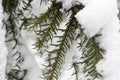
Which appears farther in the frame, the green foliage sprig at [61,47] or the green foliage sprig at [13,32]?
the green foliage sprig at [13,32]

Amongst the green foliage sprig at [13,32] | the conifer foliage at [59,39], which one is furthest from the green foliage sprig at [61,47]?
the green foliage sprig at [13,32]

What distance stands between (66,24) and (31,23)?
138 millimetres

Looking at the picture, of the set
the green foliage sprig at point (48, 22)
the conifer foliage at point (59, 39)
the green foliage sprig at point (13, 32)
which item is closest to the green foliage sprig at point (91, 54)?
the conifer foliage at point (59, 39)

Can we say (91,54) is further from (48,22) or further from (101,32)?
(48,22)

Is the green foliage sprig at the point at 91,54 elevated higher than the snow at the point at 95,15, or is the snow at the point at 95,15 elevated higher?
the snow at the point at 95,15

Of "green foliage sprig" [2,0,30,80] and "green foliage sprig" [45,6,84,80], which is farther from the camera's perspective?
"green foliage sprig" [2,0,30,80]

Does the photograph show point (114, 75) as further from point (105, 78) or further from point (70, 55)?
point (70, 55)

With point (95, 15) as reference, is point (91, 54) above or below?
below

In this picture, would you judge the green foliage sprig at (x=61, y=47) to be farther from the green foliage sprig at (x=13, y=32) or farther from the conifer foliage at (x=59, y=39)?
the green foliage sprig at (x=13, y=32)

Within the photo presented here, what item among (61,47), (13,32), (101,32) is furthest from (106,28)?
(13,32)

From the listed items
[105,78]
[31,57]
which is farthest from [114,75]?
[31,57]

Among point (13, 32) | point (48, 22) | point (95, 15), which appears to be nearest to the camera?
point (95, 15)

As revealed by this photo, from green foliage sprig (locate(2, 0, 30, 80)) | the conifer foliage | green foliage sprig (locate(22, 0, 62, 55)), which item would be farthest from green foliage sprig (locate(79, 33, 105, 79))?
green foliage sprig (locate(2, 0, 30, 80))

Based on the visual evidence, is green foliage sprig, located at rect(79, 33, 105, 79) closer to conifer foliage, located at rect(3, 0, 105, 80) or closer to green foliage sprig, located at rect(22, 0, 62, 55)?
conifer foliage, located at rect(3, 0, 105, 80)
